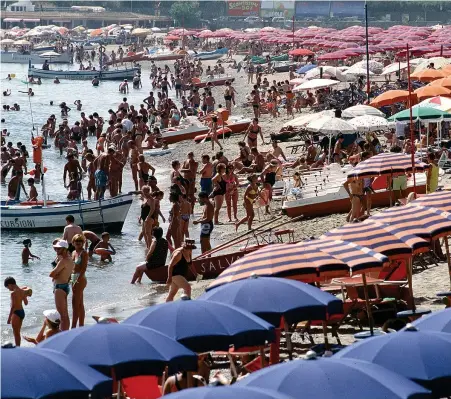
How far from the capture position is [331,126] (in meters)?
24.0

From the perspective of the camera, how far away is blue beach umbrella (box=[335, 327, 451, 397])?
8039mm

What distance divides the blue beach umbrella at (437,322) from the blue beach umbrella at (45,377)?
275cm

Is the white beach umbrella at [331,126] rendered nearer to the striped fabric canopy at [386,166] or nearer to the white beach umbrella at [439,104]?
the white beach umbrella at [439,104]

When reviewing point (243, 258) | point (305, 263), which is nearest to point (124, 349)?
point (305, 263)

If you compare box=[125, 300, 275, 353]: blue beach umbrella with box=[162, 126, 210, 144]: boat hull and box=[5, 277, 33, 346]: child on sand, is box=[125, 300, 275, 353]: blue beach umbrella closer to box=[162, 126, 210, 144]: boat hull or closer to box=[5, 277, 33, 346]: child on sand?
box=[5, 277, 33, 346]: child on sand

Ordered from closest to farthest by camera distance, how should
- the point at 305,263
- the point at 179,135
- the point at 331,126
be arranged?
the point at 305,263, the point at 331,126, the point at 179,135

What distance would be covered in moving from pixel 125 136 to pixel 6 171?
350cm

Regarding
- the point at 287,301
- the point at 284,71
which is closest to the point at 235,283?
the point at 287,301

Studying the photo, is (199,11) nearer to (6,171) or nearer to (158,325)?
(6,171)

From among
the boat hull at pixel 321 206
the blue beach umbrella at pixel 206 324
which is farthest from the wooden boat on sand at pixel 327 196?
the blue beach umbrella at pixel 206 324

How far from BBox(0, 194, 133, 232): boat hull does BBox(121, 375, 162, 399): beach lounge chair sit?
1303cm

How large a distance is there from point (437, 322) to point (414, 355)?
1078 millimetres

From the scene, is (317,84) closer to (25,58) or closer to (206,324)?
(206,324)

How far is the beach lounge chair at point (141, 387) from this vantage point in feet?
33.0
